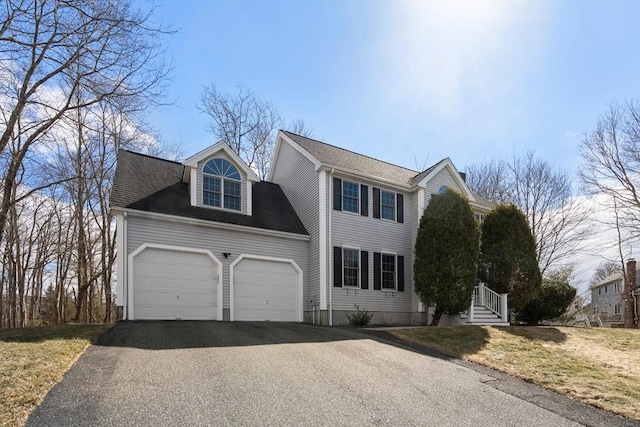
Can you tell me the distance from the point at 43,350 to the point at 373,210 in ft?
38.0

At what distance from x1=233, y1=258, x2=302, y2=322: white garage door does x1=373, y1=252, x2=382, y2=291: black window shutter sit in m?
2.92

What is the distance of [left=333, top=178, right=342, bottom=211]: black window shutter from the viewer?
1501 cm

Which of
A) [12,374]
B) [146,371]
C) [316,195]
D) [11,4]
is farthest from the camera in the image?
[316,195]

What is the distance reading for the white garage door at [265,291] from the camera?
534 inches

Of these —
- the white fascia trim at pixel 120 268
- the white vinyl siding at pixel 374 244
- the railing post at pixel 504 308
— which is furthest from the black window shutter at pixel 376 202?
the white fascia trim at pixel 120 268

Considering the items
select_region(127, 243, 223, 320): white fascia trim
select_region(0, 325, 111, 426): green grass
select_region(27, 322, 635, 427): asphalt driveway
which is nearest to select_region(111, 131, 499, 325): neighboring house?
select_region(127, 243, 223, 320): white fascia trim

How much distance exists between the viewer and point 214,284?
515 inches

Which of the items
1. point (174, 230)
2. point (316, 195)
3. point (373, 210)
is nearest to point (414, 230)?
point (373, 210)

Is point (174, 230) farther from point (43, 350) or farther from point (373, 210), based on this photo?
point (373, 210)

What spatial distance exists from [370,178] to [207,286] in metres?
7.05

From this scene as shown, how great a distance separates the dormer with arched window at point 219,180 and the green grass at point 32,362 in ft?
19.0

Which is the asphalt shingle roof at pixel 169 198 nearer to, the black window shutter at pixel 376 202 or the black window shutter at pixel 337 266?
the black window shutter at pixel 337 266

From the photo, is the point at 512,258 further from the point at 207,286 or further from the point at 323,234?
the point at 207,286

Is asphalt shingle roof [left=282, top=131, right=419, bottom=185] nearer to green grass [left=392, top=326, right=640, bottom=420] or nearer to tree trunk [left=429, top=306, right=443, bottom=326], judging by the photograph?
tree trunk [left=429, top=306, right=443, bottom=326]
